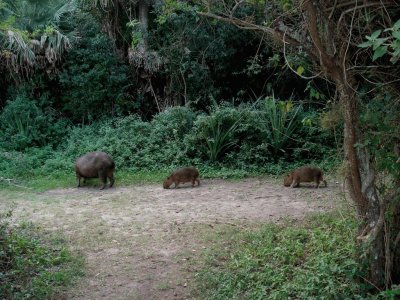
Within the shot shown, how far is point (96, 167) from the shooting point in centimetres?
1055

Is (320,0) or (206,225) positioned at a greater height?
(320,0)

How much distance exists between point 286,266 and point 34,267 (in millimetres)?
2863

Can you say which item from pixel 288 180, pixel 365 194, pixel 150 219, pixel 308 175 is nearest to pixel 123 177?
pixel 150 219

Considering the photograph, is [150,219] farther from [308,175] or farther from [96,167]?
[308,175]

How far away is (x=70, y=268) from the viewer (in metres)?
6.12

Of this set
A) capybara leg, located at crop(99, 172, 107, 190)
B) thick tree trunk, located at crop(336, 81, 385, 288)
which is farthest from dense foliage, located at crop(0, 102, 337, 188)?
thick tree trunk, located at crop(336, 81, 385, 288)

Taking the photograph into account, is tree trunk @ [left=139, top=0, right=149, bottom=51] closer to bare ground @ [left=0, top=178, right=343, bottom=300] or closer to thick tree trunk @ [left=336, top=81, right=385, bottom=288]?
bare ground @ [left=0, top=178, right=343, bottom=300]

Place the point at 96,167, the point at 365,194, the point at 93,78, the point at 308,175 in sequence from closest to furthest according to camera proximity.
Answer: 1. the point at 365,194
2. the point at 308,175
3. the point at 96,167
4. the point at 93,78

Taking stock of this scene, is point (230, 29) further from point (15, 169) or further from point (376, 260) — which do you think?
point (376, 260)

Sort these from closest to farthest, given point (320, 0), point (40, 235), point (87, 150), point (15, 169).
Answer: point (320, 0)
point (40, 235)
point (15, 169)
point (87, 150)

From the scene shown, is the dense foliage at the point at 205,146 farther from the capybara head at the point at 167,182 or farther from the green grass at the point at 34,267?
the green grass at the point at 34,267

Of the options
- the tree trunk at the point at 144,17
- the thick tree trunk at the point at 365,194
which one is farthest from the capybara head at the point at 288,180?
the tree trunk at the point at 144,17

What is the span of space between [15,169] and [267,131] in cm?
571

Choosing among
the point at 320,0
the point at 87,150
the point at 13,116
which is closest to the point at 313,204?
the point at 320,0
